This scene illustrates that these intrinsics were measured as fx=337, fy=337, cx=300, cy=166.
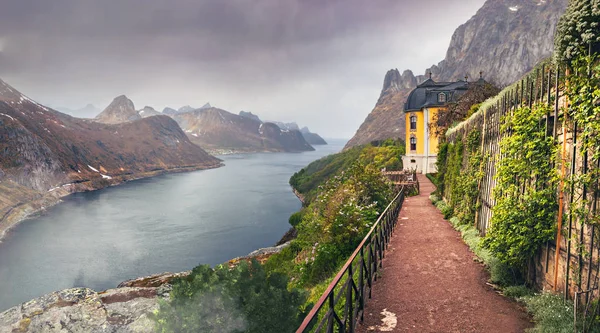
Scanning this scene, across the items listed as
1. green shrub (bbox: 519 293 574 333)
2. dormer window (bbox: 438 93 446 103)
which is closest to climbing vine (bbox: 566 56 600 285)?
green shrub (bbox: 519 293 574 333)

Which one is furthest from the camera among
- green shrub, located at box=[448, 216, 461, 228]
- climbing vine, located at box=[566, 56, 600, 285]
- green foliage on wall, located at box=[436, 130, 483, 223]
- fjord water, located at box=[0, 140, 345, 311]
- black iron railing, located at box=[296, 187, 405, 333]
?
fjord water, located at box=[0, 140, 345, 311]

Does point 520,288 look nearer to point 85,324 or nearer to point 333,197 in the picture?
point 333,197

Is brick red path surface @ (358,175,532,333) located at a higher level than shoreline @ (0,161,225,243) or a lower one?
higher

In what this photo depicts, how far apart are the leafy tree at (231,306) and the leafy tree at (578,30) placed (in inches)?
229

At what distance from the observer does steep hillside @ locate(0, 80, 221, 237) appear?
81750 millimetres

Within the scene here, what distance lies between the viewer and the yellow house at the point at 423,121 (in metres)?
38.8

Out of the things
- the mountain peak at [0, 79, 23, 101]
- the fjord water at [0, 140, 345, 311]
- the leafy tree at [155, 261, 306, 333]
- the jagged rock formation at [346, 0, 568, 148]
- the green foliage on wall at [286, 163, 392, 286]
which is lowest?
the fjord water at [0, 140, 345, 311]

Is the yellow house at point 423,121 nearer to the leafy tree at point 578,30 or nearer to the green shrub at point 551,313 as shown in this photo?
the leafy tree at point 578,30

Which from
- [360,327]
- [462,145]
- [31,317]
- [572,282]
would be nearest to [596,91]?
[572,282]

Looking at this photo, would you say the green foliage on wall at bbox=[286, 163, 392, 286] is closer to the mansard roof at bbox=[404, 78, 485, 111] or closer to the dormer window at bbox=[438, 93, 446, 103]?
the mansard roof at bbox=[404, 78, 485, 111]

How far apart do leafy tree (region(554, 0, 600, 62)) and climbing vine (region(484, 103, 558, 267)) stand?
111cm

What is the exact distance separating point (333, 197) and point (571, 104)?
11.6 m

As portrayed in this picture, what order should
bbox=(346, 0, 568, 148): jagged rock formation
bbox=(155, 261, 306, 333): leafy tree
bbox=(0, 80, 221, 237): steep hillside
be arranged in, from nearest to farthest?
bbox=(155, 261, 306, 333): leafy tree → bbox=(0, 80, 221, 237): steep hillside → bbox=(346, 0, 568, 148): jagged rock formation

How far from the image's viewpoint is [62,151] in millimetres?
121375
